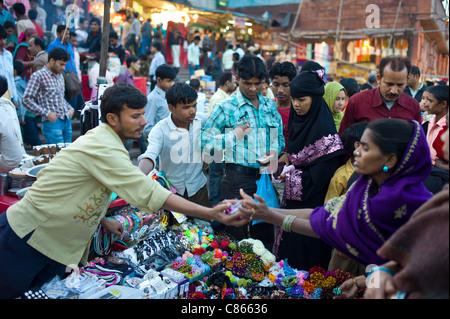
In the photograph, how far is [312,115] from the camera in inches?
128

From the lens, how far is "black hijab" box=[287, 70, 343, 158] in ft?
10.5

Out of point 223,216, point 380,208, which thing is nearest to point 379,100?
point 380,208

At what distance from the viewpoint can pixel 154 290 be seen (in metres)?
2.47

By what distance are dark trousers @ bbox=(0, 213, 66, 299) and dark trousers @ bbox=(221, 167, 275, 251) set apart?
5.36 ft

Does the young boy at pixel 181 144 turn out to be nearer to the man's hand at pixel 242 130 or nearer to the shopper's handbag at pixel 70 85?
the man's hand at pixel 242 130

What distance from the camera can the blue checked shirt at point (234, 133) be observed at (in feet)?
11.0

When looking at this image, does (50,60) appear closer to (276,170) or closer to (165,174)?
(165,174)

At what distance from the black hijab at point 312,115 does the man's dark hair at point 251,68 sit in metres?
0.31

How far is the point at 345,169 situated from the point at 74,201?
203cm

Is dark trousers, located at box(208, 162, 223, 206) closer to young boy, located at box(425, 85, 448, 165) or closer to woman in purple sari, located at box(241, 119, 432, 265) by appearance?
young boy, located at box(425, 85, 448, 165)

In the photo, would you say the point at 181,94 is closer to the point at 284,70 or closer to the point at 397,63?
the point at 284,70

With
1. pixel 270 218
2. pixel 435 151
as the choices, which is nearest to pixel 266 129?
pixel 270 218

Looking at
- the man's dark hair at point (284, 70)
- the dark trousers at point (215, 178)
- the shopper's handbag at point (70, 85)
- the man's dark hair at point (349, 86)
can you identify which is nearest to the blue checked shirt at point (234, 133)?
the man's dark hair at point (284, 70)

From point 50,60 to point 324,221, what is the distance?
189 inches
